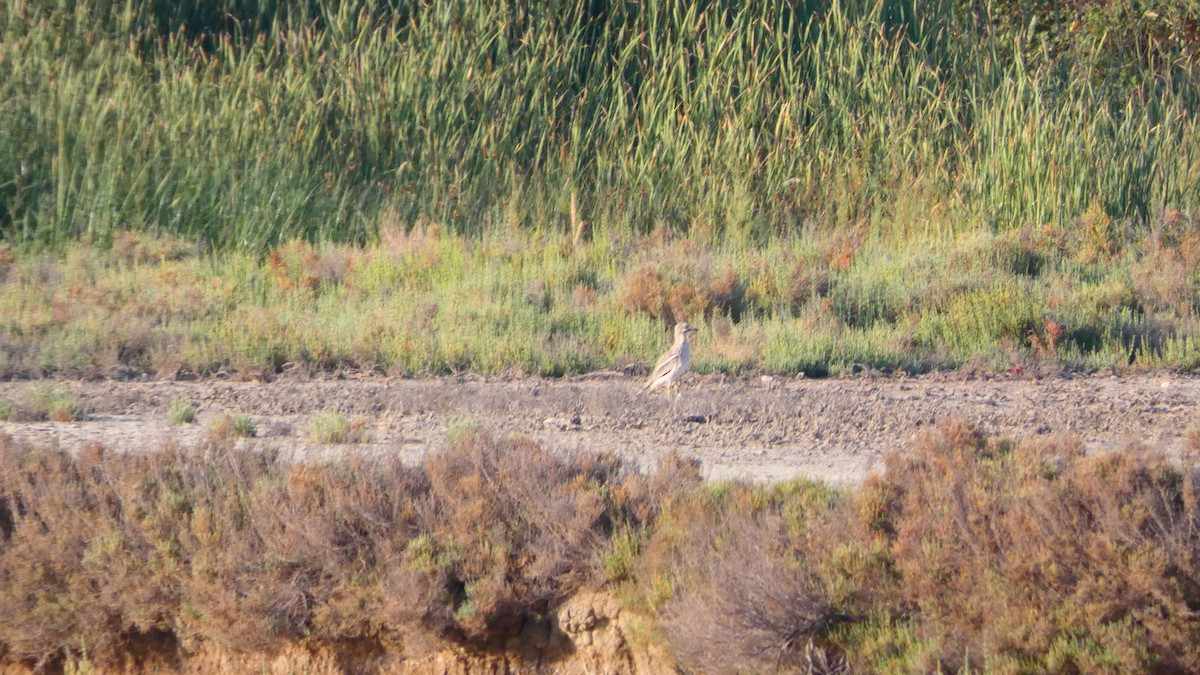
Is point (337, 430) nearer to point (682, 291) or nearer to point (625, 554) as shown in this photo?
point (625, 554)

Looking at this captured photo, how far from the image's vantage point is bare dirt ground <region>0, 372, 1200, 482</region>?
7.58m

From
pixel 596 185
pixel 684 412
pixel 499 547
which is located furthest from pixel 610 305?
pixel 499 547

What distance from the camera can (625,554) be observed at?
6098mm

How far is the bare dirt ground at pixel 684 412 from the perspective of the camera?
7.58 meters

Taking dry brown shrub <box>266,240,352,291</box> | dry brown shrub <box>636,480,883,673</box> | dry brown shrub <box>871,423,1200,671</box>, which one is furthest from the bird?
dry brown shrub <box>266,240,352,291</box>

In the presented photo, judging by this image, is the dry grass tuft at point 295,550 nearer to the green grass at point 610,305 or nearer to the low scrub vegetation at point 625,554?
the low scrub vegetation at point 625,554

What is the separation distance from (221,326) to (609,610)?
17.5 feet

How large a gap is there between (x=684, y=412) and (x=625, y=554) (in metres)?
2.43

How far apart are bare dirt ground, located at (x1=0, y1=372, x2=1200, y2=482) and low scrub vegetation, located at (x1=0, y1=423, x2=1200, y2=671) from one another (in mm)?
739

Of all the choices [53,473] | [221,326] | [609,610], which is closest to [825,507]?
[609,610]

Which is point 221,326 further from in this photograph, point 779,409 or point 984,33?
point 984,33

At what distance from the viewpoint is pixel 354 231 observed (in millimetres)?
13508

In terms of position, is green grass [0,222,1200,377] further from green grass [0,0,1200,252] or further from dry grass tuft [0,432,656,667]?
dry grass tuft [0,432,656,667]

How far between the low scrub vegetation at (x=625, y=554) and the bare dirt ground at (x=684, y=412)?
2.42 ft
